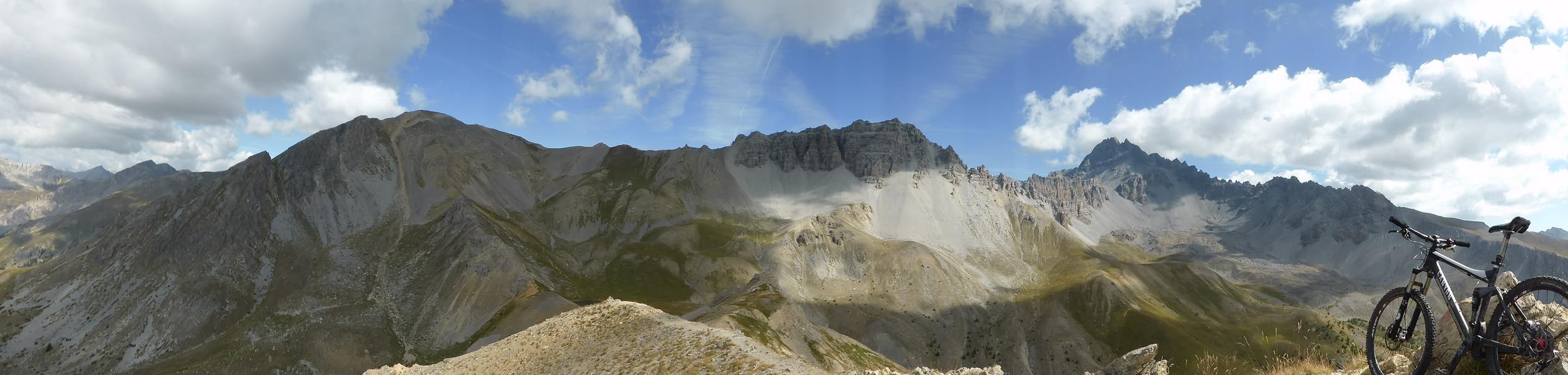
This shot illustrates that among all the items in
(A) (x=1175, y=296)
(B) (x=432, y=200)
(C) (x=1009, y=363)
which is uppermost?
(B) (x=432, y=200)

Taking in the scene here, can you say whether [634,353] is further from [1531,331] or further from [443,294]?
[443,294]

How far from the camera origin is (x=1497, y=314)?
404 inches

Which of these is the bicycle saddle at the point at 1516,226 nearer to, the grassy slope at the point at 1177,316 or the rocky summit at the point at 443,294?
the rocky summit at the point at 443,294

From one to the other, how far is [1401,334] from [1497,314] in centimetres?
292

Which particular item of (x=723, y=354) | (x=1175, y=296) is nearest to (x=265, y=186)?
(x=723, y=354)

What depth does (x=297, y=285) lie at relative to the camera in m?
136

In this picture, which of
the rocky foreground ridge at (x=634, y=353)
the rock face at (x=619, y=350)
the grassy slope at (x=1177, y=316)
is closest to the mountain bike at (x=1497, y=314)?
the rocky foreground ridge at (x=634, y=353)

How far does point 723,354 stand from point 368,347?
113 meters

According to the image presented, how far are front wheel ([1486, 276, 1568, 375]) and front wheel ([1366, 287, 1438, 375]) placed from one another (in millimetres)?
950

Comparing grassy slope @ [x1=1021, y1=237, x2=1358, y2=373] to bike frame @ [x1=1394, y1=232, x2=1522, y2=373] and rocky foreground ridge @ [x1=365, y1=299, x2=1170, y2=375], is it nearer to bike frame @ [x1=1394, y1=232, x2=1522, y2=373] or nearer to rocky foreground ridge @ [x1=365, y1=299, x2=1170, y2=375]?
rocky foreground ridge @ [x1=365, y1=299, x2=1170, y2=375]

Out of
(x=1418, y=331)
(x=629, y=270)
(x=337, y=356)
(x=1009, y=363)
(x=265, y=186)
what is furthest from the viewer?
(x=629, y=270)

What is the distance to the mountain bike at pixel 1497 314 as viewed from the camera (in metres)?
9.80

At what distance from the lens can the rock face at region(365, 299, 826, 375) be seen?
24.2 meters

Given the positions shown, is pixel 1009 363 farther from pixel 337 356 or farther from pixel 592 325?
pixel 337 356
